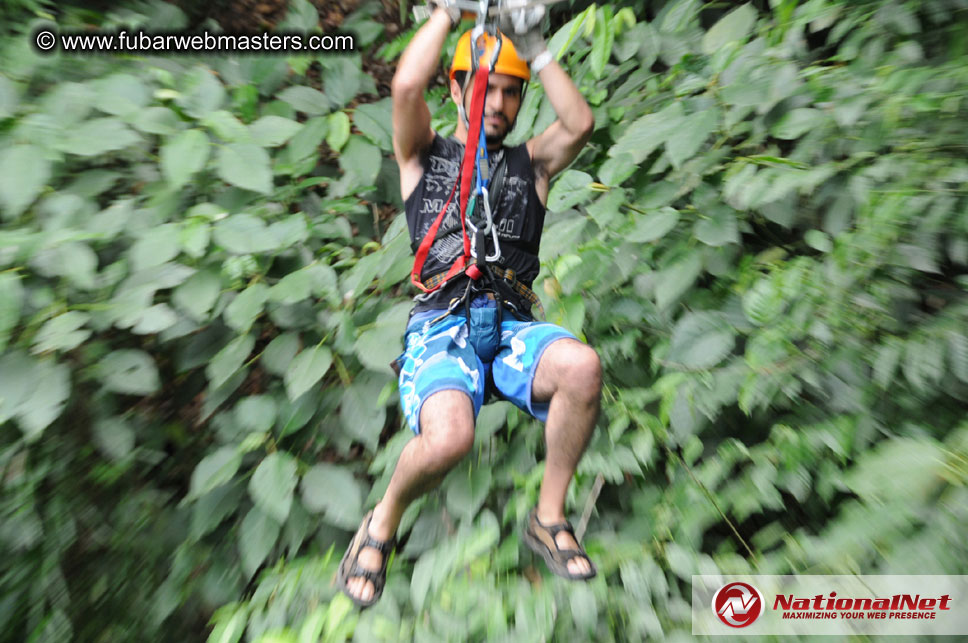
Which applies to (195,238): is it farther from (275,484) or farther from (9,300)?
(275,484)

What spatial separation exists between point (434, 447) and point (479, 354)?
14.5 inches

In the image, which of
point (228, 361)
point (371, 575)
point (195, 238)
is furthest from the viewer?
point (228, 361)

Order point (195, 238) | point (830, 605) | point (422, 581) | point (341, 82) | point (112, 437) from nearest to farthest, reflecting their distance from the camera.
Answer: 1. point (830, 605)
2. point (422, 581)
3. point (195, 238)
4. point (112, 437)
5. point (341, 82)

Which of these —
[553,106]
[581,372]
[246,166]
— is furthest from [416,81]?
[246,166]

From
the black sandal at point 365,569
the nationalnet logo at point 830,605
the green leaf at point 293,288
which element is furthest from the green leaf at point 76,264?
the nationalnet logo at point 830,605

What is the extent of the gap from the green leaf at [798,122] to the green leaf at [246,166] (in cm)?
207

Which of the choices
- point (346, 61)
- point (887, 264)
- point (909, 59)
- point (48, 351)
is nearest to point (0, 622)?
point (48, 351)

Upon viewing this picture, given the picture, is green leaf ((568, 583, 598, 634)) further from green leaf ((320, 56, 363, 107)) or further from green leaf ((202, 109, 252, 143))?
green leaf ((320, 56, 363, 107))

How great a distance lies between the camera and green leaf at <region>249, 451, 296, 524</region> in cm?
233

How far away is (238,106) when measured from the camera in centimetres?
285

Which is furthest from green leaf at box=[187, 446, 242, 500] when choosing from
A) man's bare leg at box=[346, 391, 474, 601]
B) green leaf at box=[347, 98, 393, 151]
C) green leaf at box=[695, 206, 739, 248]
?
green leaf at box=[695, 206, 739, 248]

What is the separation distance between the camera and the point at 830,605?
1604 mm

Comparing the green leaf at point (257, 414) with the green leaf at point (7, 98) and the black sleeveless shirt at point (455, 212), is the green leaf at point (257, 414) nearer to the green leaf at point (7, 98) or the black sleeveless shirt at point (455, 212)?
the black sleeveless shirt at point (455, 212)

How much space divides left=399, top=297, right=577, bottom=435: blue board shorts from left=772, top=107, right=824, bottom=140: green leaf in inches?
50.5
